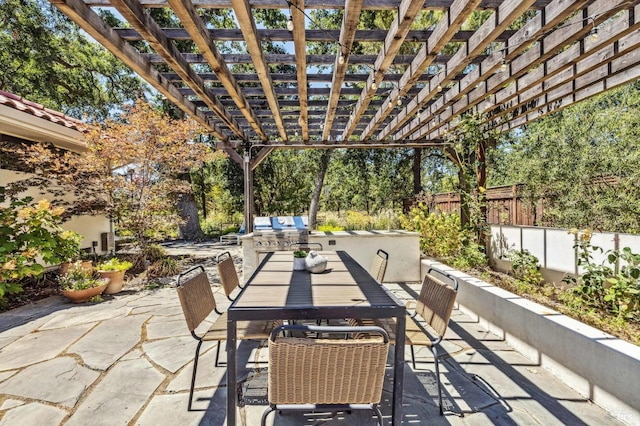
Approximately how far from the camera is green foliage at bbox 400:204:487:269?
4.48m

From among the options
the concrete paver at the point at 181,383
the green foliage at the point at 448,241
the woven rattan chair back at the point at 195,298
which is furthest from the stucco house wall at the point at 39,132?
the green foliage at the point at 448,241

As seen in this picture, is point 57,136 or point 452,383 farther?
point 57,136

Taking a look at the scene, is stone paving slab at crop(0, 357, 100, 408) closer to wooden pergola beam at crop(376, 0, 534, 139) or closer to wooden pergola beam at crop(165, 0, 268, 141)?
wooden pergola beam at crop(165, 0, 268, 141)

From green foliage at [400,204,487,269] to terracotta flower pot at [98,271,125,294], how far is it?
4.78 m

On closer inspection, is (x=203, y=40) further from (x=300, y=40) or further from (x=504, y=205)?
(x=504, y=205)

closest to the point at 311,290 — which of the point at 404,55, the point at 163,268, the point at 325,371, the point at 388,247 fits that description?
the point at 325,371

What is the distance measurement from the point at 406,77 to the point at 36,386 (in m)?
4.06

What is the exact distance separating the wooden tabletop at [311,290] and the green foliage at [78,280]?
9.98 feet

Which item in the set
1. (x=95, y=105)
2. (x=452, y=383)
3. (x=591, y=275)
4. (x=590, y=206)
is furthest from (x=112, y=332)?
(x=95, y=105)

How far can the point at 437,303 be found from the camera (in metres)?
2.03

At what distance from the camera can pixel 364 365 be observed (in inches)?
52.7

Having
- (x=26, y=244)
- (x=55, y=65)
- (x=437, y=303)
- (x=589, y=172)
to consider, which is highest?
Answer: (x=55, y=65)

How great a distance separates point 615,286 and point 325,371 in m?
2.53

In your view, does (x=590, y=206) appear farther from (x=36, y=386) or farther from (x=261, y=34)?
(x=36, y=386)
